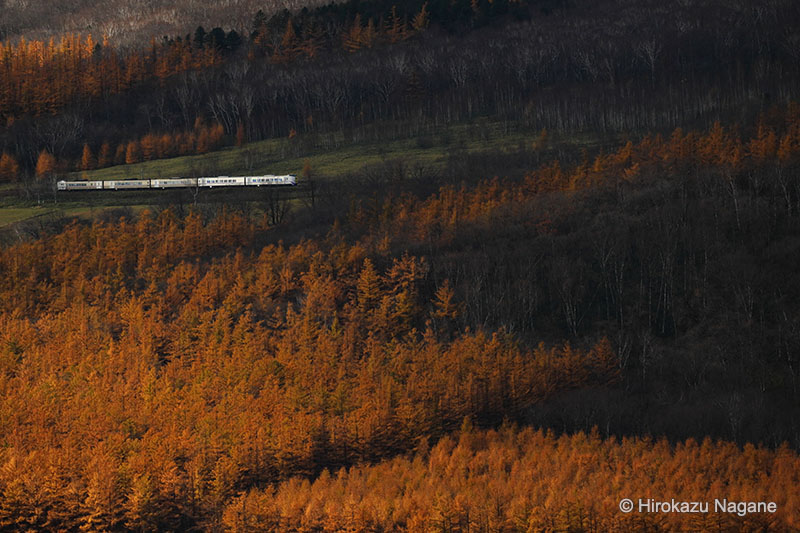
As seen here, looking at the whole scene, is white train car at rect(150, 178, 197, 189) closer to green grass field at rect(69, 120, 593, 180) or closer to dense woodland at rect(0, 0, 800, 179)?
green grass field at rect(69, 120, 593, 180)

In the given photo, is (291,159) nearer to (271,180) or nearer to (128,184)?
(271,180)

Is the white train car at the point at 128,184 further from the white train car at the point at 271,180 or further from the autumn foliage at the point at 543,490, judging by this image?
the autumn foliage at the point at 543,490

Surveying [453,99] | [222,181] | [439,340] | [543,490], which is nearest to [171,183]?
[222,181]

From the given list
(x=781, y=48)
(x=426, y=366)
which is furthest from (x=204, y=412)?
(x=781, y=48)

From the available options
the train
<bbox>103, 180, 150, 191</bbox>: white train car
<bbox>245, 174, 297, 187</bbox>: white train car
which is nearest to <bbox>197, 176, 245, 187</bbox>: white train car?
the train

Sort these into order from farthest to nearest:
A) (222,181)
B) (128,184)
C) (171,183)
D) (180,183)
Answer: (128,184)
(171,183)
(180,183)
(222,181)

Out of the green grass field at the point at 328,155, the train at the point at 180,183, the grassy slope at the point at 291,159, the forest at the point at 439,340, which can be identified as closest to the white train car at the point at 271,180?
the train at the point at 180,183

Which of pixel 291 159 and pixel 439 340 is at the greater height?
pixel 291 159
